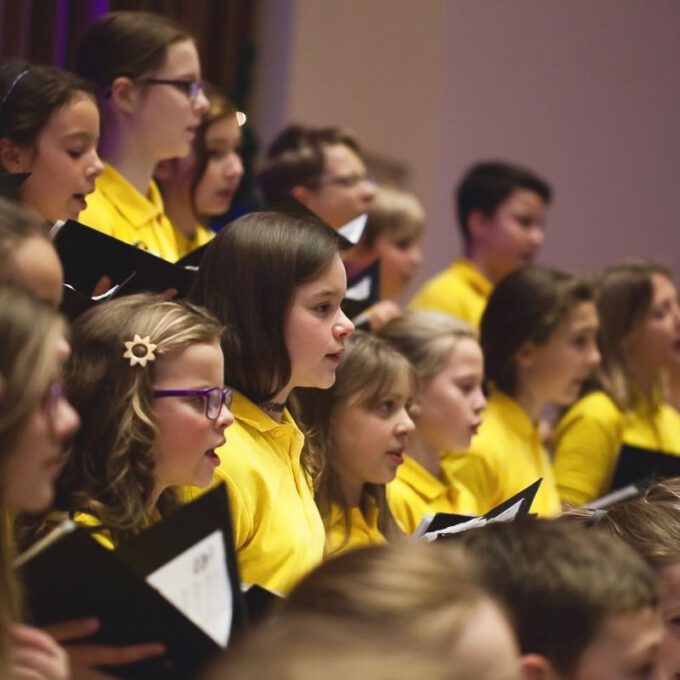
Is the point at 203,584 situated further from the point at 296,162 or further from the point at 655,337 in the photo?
the point at 655,337

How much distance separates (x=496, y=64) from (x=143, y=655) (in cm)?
497

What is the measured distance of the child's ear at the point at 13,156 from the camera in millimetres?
2648

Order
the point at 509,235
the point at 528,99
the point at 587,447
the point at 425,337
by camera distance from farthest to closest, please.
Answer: the point at 528,99 < the point at 509,235 < the point at 587,447 < the point at 425,337

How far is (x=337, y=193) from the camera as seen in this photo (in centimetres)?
407

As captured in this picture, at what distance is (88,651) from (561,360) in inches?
92.1

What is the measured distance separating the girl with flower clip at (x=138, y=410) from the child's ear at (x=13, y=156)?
1.88 ft

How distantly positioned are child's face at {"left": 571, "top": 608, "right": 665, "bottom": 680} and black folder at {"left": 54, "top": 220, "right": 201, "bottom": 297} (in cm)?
109

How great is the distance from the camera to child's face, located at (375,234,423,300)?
173 inches

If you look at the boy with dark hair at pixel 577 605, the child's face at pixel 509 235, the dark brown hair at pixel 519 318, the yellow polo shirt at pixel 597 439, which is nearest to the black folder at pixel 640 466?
the yellow polo shirt at pixel 597 439

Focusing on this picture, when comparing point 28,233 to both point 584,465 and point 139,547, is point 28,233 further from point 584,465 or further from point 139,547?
point 584,465

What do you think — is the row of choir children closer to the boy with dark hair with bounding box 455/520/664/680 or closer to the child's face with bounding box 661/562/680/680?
the boy with dark hair with bounding box 455/520/664/680

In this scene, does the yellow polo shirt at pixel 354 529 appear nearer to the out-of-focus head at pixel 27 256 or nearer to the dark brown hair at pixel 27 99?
the dark brown hair at pixel 27 99

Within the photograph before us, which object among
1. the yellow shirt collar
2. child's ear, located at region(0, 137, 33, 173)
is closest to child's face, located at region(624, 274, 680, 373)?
the yellow shirt collar

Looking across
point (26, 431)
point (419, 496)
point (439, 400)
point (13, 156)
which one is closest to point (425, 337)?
point (439, 400)
